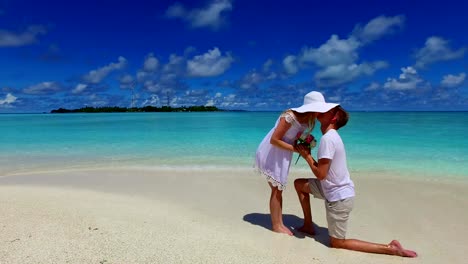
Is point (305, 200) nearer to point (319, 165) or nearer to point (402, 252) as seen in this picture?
point (319, 165)

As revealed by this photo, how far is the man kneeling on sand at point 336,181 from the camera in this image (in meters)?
3.49

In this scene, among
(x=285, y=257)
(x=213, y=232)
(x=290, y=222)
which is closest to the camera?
(x=285, y=257)

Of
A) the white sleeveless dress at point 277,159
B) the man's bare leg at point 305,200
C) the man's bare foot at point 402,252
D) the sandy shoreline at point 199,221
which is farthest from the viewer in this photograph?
the man's bare leg at point 305,200

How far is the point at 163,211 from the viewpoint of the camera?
16.3 ft

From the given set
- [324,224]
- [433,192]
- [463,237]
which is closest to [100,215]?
[324,224]

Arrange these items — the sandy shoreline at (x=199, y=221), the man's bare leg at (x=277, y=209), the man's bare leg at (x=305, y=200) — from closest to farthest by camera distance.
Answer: the sandy shoreline at (x=199, y=221), the man's bare leg at (x=305, y=200), the man's bare leg at (x=277, y=209)

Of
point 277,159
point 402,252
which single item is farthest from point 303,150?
point 402,252

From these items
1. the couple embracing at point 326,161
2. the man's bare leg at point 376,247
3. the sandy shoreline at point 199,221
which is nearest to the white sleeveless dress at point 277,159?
the couple embracing at point 326,161

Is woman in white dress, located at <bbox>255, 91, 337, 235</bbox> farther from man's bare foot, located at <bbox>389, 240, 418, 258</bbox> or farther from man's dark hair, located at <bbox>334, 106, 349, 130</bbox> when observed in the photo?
man's bare foot, located at <bbox>389, 240, 418, 258</bbox>

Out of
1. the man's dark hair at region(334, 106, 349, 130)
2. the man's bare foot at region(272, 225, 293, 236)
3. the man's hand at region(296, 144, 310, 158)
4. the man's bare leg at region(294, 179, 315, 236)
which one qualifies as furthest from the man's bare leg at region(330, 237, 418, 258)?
the man's dark hair at region(334, 106, 349, 130)

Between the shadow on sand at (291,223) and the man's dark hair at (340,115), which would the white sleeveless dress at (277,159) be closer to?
the man's dark hair at (340,115)

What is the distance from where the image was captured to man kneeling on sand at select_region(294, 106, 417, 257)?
3.49 m

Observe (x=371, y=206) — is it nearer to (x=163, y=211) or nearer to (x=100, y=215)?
(x=163, y=211)

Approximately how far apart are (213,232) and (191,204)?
150 centimetres
